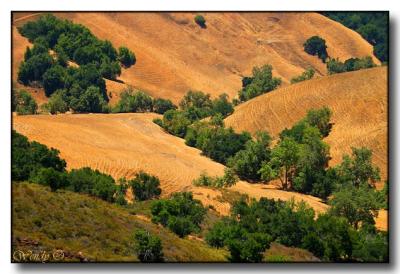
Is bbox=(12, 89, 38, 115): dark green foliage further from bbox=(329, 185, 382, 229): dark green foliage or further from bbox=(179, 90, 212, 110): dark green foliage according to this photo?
bbox=(329, 185, 382, 229): dark green foliage

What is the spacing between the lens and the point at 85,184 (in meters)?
41.9

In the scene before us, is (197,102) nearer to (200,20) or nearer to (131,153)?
(131,153)

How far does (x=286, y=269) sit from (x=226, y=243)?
5.73 meters

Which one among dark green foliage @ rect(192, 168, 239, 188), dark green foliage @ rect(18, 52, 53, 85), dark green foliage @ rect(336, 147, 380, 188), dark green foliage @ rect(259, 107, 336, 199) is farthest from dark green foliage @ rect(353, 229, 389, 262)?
dark green foliage @ rect(18, 52, 53, 85)

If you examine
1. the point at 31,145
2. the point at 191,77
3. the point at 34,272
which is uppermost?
the point at 191,77

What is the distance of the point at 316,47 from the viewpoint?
11688 centimetres

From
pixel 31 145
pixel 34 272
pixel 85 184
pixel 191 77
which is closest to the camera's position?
pixel 34 272

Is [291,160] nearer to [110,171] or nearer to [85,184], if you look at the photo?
[110,171]

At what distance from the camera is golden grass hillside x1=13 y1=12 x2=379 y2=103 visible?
100938 millimetres

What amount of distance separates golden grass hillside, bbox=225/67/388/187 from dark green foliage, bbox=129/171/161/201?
47.6 ft

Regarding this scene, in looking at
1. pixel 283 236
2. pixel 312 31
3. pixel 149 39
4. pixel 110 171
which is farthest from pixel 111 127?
pixel 312 31

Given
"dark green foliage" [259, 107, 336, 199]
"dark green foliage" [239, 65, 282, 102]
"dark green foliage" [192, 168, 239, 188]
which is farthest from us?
"dark green foliage" [239, 65, 282, 102]

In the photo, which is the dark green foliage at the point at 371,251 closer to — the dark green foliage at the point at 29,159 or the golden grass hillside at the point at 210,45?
the dark green foliage at the point at 29,159

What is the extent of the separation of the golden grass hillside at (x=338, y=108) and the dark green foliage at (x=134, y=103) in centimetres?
909
